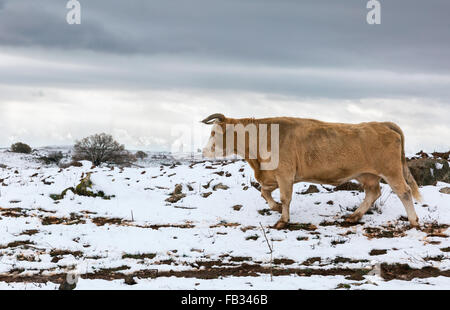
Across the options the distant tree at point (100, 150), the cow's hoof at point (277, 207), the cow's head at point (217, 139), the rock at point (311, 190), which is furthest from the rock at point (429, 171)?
the distant tree at point (100, 150)

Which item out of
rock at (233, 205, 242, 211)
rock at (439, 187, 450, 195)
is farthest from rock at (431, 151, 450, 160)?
rock at (233, 205, 242, 211)

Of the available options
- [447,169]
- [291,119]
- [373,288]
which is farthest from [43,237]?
[447,169]

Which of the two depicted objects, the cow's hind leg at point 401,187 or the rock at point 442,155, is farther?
the rock at point 442,155

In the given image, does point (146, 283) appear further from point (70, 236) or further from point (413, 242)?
point (413, 242)

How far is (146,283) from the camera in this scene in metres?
5.97

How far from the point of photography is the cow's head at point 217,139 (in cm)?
991

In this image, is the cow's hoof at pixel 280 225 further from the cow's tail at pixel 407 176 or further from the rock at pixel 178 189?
the rock at pixel 178 189

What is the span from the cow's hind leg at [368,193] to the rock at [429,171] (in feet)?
14.1

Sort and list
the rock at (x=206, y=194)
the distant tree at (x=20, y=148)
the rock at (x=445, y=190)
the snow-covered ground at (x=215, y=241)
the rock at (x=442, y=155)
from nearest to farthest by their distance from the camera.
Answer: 1. the snow-covered ground at (x=215, y=241)
2. the rock at (x=445, y=190)
3. the rock at (x=206, y=194)
4. the rock at (x=442, y=155)
5. the distant tree at (x=20, y=148)

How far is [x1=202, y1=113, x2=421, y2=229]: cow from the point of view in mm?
8969

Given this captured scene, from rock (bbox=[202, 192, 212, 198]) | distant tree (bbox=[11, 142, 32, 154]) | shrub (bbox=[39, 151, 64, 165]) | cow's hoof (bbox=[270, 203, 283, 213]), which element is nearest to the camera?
cow's hoof (bbox=[270, 203, 283, 213])

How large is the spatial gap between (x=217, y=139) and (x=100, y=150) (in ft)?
122

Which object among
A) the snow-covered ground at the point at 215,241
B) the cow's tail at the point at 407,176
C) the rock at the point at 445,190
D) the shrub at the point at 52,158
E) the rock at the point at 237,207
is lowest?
the snow-covered ground at the point at 215,241

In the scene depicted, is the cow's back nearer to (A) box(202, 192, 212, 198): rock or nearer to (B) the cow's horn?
(B) the cow's horn
